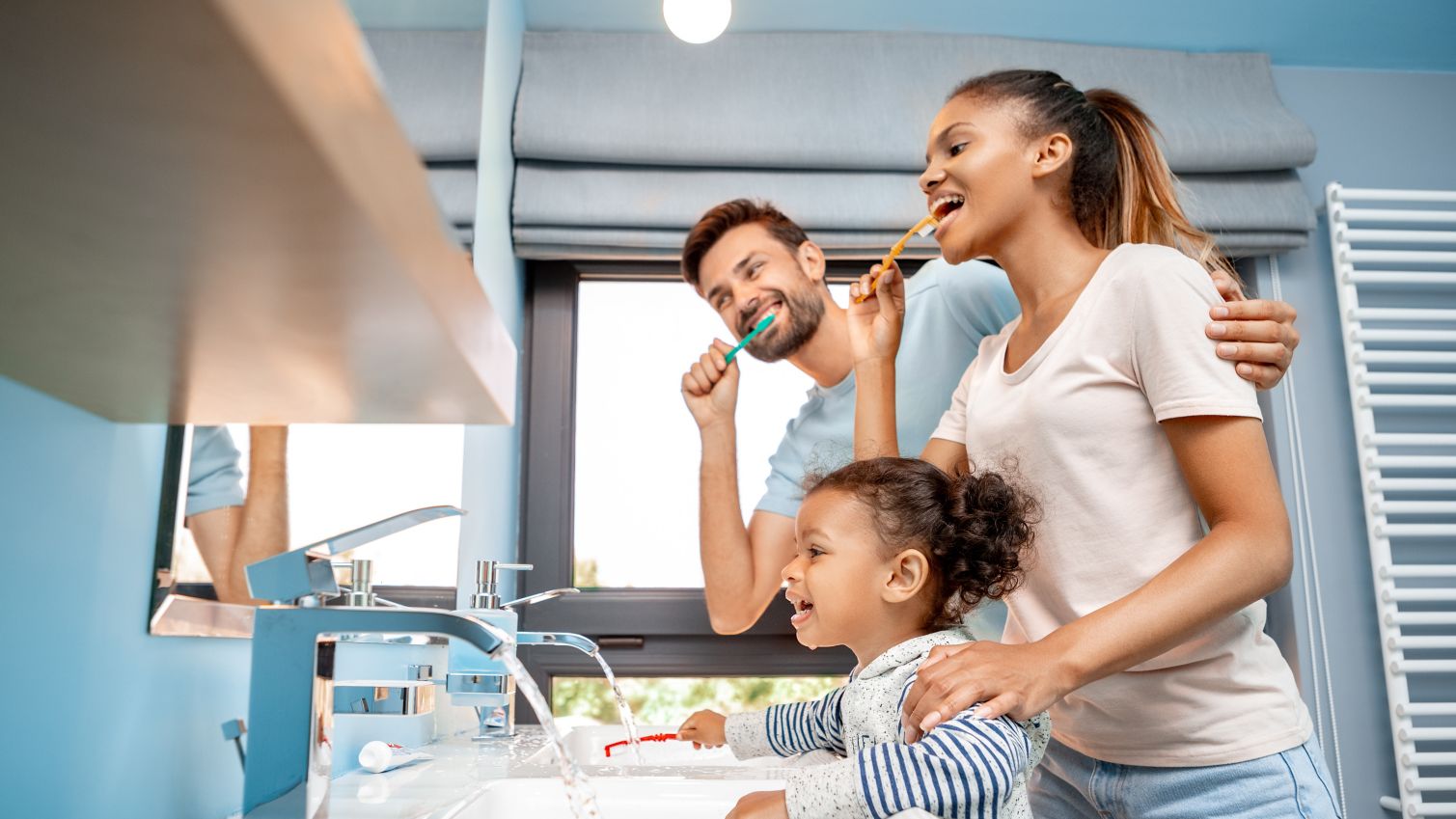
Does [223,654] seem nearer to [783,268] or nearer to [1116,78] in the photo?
[783,268]

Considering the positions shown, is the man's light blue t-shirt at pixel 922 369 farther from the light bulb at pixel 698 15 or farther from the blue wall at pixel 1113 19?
the blue wall at pixel 1113 19

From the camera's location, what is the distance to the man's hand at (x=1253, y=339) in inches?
38.7

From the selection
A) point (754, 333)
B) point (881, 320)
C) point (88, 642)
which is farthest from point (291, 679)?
point (754, 333)

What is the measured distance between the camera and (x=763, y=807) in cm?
90

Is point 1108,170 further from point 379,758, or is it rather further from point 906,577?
point 379,758

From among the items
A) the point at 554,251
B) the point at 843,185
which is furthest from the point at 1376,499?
the point at 554,251

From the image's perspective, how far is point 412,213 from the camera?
428 mm

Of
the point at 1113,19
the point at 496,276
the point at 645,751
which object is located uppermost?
the point at 1113,19

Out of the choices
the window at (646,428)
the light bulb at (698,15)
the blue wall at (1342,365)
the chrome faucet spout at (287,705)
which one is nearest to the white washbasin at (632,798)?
the chrome faucet spout at (287,705)

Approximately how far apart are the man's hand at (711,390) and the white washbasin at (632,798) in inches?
34.7

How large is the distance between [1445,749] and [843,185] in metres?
1.75

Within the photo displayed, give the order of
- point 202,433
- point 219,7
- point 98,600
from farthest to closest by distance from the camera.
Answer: point 202,433 → point 98,600 → point 219,7

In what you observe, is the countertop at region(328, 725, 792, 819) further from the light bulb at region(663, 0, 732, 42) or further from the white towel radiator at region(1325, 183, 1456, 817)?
the white towel radiator at region(1325, 183, 1456, 817)

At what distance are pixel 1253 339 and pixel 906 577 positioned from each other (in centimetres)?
43
